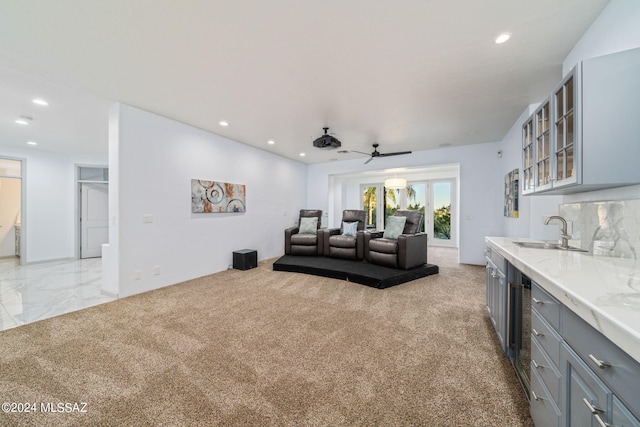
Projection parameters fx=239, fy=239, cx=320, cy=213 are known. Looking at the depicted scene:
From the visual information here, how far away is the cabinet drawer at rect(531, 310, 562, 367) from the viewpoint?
101 centimetres

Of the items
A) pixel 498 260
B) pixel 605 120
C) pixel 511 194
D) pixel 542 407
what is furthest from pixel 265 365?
pixel 511 194

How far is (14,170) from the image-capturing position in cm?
502

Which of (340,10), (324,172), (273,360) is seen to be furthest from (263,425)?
(324,172)

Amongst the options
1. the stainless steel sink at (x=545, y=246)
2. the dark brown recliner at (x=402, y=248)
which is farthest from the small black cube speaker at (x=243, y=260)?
the stainless steel sink at (x=545, y=246)

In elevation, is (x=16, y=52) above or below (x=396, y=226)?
above

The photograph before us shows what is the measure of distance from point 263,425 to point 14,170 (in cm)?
745

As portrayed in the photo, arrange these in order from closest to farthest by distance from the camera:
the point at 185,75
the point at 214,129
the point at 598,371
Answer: the point at 598,371, the point at 185,75, the point at 214,129

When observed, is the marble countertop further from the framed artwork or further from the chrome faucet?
the framed artwork

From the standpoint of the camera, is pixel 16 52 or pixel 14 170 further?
pixel 14 170

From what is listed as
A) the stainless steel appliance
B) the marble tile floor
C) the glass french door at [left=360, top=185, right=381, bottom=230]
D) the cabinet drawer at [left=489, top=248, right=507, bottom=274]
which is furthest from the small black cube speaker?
the glass french door at [left=360, top=185, right=381, bottom=230]

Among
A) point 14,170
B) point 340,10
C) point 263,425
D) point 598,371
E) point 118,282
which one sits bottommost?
point 263,425

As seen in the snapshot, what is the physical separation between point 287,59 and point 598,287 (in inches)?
102

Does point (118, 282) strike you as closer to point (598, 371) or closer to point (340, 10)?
point (340, 10)

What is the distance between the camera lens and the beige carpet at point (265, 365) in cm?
139
